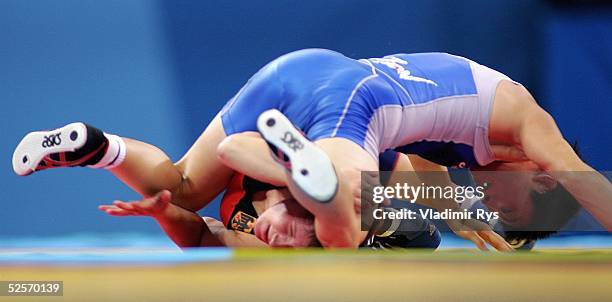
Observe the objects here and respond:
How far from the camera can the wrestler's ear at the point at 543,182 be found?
60.3 inches

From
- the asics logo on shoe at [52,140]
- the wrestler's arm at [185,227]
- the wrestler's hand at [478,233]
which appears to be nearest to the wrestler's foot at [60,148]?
the asics logo on shoe at [52,140]

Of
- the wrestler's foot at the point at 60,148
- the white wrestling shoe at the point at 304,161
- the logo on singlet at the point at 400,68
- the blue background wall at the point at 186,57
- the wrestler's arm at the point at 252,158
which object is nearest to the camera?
the white wrestling shoe at the point at 304,161

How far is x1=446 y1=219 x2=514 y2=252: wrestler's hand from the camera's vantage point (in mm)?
1611

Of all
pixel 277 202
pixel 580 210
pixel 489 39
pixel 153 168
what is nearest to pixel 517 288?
pixel 277 202

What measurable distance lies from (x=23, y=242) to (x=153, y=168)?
378 millimetres

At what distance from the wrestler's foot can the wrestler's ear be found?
86 cm

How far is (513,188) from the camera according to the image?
63.9 inches

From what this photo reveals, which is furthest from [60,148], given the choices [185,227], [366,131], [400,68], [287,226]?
[400,68]

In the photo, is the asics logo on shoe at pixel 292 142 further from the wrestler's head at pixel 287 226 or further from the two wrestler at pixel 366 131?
the wrestler's head at pixel 287 226

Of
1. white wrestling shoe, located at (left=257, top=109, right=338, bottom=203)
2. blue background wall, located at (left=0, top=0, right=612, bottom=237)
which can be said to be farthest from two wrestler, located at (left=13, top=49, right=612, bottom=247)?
blue background wall, located at (left=0, top=0, right=612, bottom=237)

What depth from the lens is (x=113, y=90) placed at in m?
1.80

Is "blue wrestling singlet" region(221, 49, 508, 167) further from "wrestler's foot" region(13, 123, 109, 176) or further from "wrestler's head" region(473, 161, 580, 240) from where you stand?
"wrestler's foot" region(13, 123, 109, 176)

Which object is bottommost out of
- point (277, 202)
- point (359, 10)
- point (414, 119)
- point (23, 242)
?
point (23, 242)

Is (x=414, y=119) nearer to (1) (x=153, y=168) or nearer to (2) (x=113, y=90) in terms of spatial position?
(1) (x=153, y=168)
